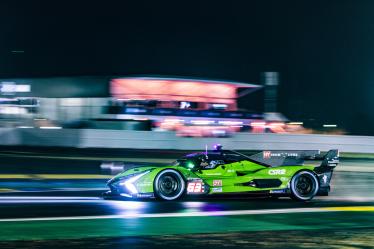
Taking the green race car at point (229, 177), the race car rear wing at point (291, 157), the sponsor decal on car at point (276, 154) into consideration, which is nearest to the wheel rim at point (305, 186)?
the green race car at point (229, 177)

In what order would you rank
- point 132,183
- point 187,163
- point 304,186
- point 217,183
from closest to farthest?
point 132,183
point 217,183
point 187,163
point 304,186

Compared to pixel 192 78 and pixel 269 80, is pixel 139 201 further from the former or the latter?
pixel 192 78

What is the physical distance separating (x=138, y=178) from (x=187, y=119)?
4812 cm

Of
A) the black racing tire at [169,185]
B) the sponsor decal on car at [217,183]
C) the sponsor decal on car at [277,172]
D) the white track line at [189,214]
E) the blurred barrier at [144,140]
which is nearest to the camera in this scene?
the white track line at [189,214]

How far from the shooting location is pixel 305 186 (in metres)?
12.8

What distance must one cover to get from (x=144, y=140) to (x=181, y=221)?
2668 cm

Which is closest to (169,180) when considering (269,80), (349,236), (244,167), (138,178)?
(138,178)

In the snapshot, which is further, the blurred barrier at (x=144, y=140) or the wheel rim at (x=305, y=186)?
the blurred barrier at (x=144, y=140)

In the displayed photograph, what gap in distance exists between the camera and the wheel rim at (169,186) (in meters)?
12.0

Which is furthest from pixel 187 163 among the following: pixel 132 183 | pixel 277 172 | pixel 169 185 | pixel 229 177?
pixel 277 172

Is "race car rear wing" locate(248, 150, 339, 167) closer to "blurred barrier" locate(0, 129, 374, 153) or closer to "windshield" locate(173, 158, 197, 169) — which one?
"windshield" locate(173, 158, 197, 169)

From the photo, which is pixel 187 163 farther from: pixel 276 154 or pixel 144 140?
pixel 144 140

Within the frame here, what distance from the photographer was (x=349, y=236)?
8344mm

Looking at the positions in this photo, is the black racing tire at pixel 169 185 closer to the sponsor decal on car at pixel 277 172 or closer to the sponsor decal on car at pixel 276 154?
the sponsor decal on car at pixel 277 172
